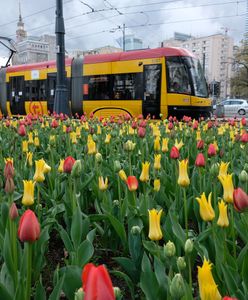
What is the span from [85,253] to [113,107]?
13012 millimetres

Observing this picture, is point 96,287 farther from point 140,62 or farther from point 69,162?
point 140,62

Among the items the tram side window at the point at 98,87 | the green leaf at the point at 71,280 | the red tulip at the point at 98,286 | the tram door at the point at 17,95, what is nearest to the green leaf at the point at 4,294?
the green leaf at the point at 71,280

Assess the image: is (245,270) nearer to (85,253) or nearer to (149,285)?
(149,285)

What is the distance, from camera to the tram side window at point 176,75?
12.9 metres

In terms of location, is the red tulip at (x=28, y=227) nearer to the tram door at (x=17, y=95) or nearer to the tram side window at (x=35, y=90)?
the tram side window at (x=35, y=90)

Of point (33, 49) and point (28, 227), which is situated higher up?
point (33, 49)

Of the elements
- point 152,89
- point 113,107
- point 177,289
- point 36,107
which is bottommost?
point 36,107

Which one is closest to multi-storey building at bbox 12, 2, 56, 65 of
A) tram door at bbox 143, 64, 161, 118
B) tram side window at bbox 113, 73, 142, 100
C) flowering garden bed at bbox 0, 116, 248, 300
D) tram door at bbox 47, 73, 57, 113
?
tram door at bbox 47, 73, 57, 113

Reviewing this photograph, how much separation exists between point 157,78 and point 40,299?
12387 millimetres

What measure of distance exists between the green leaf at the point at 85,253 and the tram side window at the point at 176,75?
1192 centimetres

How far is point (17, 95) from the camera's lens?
18516 mm

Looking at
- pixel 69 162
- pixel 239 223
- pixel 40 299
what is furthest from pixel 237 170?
pixel 40 299

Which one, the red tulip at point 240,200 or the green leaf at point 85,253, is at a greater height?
the red tulip at point 240,200

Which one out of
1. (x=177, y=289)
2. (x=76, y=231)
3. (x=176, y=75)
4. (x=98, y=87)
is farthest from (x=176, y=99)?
(x=177, y=289)
